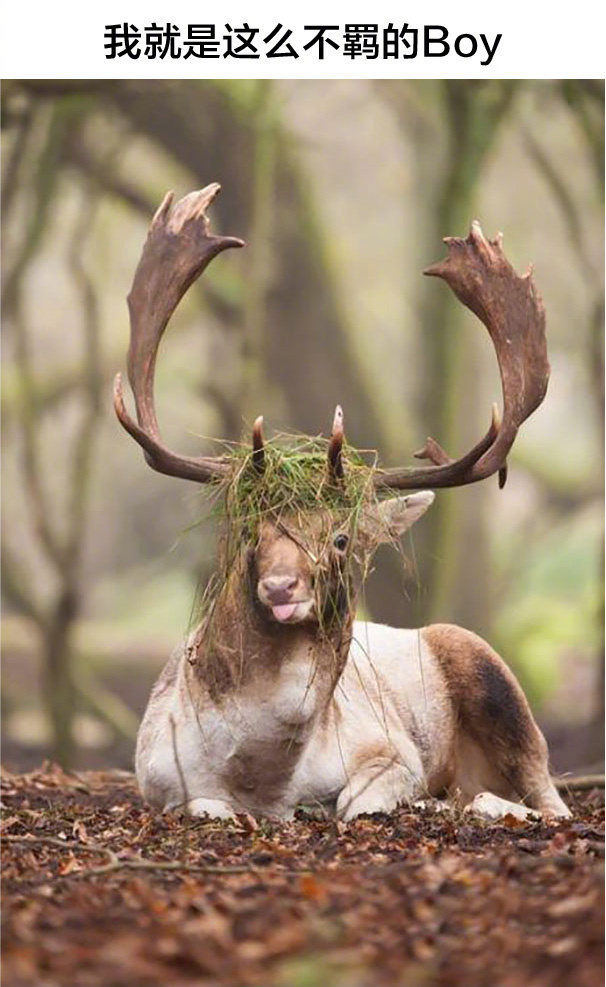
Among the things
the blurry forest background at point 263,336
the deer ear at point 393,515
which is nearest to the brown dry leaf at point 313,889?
the deer ear at point 393,515

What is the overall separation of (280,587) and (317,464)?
Answer: 687 mm

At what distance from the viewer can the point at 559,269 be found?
86.4 feet

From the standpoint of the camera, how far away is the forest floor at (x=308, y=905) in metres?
4.96

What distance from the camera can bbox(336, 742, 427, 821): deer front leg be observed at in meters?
8.28

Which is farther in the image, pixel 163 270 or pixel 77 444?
pixel 77 444

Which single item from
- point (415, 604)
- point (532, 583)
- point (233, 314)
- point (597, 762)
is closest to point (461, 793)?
point (597, 762)

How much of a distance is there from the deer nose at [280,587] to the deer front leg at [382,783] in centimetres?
108

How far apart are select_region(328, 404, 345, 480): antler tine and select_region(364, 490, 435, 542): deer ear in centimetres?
31

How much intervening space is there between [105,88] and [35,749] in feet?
19.6

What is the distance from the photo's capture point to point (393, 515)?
855cm

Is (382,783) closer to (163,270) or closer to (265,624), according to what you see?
(265,624)

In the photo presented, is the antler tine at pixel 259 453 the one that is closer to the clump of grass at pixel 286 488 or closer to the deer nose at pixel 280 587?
the clump of grass at pixel 286 488

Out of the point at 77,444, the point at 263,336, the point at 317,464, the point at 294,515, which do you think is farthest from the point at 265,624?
the point at 263,336

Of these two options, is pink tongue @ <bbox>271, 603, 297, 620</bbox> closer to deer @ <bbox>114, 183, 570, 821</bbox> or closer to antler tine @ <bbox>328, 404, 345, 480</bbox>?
deer @ <bbox>114, 183, 570, 821</bbox>
